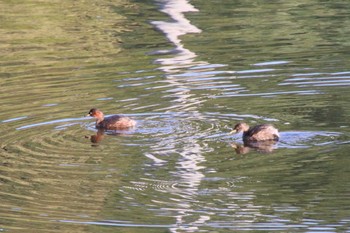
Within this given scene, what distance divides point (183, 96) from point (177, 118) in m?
1.27

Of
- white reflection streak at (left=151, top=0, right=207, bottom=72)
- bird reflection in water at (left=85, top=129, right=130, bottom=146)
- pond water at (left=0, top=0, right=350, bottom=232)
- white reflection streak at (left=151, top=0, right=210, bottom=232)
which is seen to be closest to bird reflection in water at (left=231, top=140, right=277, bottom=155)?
pond water at (left=0, top=0, right=350, bottom=232)

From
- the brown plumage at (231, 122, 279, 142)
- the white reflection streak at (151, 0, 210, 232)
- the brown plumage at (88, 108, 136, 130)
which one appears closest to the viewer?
the white reflection streak at (151, 0, 210, 232)

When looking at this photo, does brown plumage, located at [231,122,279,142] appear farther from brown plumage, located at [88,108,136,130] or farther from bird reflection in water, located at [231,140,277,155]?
brown plumage, located at [88,108,136,130]

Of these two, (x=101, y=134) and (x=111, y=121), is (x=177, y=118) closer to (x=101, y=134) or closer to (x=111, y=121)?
(x=111, y=121)

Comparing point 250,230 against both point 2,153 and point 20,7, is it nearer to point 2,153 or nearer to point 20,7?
point 2,153

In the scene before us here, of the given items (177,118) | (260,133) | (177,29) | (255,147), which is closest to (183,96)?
(177,118)

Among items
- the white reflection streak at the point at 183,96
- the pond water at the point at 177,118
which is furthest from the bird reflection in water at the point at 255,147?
the white reflection streak at the point at 183,96

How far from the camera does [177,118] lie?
14.3 metres

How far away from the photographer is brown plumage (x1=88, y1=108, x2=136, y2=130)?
13.8 m

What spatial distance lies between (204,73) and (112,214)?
22.6 feet

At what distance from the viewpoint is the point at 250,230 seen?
977 cm

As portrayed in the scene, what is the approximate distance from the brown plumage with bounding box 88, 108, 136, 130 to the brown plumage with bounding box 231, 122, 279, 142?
1.49m

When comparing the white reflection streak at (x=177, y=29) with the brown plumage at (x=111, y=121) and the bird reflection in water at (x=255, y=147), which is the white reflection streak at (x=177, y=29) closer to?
the brown plumage at (x=111, y=121)

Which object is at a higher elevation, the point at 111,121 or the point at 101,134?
the point at 111,121
